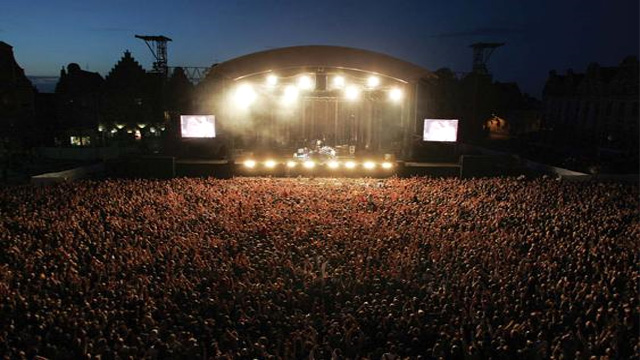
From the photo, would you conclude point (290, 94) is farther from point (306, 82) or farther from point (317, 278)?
point (317, 278)

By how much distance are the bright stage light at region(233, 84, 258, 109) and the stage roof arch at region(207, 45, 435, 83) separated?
1431 mm

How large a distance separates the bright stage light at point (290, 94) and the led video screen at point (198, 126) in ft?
15.3

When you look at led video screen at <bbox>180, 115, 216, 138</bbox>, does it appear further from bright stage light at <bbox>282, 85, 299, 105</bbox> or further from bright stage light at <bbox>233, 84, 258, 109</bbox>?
bright stage light at <bbox>282, 85, 299, 105</bbox>

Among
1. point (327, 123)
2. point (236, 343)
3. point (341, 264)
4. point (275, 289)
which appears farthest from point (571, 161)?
point (236, 343)

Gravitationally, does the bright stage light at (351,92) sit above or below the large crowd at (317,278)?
above

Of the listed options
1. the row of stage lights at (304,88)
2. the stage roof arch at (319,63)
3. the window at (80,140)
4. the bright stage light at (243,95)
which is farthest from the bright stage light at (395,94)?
the window at (80,140)

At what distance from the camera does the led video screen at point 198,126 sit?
75.2 ft

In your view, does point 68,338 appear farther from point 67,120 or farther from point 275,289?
point 67,120

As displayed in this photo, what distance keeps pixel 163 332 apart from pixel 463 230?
6749 millimetres

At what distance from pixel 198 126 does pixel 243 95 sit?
10.2 feet

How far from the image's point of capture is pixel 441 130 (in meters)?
22.4

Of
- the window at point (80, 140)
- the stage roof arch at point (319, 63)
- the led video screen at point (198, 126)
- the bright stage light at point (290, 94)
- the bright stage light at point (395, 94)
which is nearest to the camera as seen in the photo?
the stage roof arch at point (319, 63)

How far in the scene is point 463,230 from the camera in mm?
9328

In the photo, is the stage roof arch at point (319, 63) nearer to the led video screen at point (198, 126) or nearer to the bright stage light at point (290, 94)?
the bright stage light at point (290, 94)
